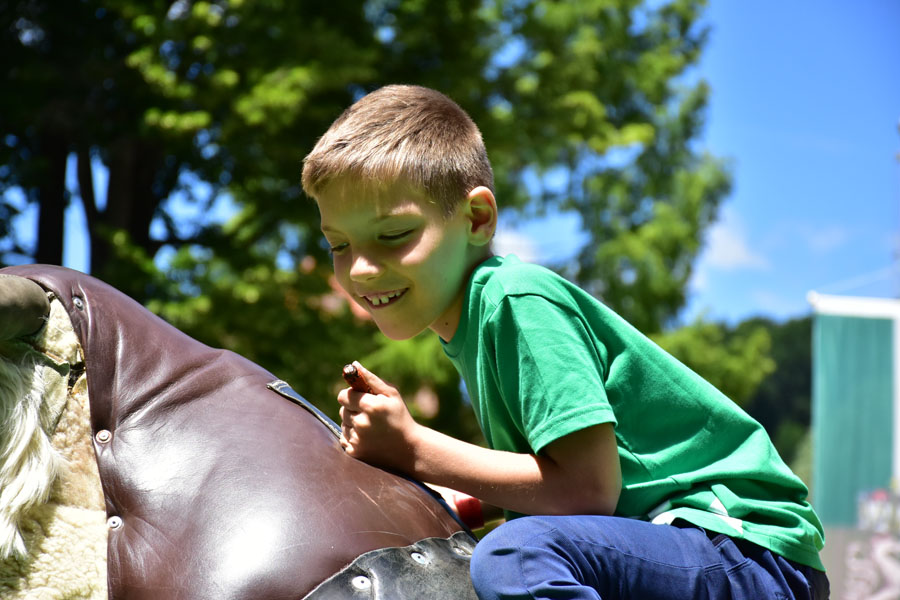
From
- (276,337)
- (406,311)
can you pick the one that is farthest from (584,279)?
(406,311)

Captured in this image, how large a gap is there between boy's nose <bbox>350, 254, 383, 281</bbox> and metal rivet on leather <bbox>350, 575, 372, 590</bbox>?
1.87ft

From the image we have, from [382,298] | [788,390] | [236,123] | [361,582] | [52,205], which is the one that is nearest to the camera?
[361,582]

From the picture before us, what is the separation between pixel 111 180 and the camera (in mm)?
9836

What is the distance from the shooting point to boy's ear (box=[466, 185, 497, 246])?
1.90 metres

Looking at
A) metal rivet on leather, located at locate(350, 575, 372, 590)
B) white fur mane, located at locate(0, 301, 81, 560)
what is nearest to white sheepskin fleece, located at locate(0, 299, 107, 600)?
white fur mane, located at locate(0, 301, 81, 560)

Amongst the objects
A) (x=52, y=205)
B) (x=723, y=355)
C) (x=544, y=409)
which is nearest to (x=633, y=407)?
(x=544, y=409)

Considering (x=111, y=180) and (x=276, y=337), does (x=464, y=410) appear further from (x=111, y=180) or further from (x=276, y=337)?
(x=111, y=180)

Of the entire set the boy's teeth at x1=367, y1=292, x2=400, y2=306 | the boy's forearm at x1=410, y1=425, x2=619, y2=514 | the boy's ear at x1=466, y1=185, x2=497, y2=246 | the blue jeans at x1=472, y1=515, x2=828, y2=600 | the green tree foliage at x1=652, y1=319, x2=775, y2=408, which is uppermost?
the boy's ear at x1=466, y1=185, x2=497, y2=246

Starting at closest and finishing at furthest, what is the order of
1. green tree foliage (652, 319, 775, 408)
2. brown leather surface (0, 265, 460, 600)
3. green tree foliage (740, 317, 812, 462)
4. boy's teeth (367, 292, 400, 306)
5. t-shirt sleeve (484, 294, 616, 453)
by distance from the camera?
brown leather surface (0, 265, 460, 600)
t-shirt sleeve (484, 294, 616, 453)
boy's teeth (367, 292, 400, 306)
green tree foliage (652, 319, 775, 408)
green tree foliage (740, 317, 812, 462)

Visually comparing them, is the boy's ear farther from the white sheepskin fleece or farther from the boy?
the white sheepskin fleece

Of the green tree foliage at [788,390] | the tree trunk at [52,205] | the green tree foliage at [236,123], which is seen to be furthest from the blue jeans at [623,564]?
the green tree foliage at [788,390]

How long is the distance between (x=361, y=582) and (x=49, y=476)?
21.6 inches

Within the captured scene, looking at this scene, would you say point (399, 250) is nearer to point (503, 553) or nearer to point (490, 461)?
point (490, 461)

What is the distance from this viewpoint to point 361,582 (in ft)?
4.90
